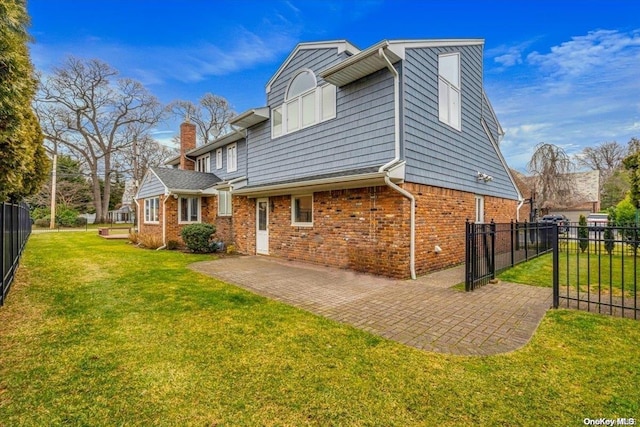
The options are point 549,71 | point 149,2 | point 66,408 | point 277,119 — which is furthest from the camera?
point 549,71

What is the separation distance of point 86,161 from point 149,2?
33.2m

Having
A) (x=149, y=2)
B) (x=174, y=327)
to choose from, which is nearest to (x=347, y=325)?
(x=174, y=327)

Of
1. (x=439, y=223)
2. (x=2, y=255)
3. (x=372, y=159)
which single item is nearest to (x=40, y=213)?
(x=2, y=255)

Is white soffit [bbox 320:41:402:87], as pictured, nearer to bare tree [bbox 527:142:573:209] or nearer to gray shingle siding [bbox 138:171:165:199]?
gray shingle siding [bbox 138:171:165:199]

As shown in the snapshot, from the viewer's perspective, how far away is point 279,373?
3.10 metres

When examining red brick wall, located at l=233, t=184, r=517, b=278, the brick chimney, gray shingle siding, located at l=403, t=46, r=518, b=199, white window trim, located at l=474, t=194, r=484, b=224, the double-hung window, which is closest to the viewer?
red brick wall, located at l=233, t=184, r=517, b=278

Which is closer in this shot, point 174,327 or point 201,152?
point 174,327

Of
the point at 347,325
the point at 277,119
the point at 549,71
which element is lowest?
the point at 347,325

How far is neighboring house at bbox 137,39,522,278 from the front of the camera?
779cm

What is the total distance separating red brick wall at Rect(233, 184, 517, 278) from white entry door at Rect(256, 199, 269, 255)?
532 mm

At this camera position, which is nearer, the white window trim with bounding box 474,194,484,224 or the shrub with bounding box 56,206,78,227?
the white window trim with bounding box 474,194,484,224

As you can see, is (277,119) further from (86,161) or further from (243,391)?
(86,161)

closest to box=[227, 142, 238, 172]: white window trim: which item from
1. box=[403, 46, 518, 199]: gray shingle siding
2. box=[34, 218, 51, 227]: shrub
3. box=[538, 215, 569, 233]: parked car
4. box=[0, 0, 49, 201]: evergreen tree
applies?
box=[403, 46, 518, 199]: gray shingle siding

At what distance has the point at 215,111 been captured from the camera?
3456cm
